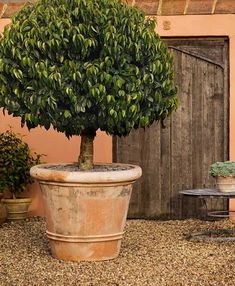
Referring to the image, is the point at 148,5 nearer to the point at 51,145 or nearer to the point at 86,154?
the point at 51,145

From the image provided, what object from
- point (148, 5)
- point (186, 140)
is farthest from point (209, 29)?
point (186, 140)

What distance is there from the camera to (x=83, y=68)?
19.4 ft

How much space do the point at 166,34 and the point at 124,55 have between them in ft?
8.54

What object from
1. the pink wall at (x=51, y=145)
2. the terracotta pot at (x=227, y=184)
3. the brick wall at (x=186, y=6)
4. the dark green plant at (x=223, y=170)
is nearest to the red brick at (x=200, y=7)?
the brick wall at (x=186, y=6)

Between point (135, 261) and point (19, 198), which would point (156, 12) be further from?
point (135, 261)

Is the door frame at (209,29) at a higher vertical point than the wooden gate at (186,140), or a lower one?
higher

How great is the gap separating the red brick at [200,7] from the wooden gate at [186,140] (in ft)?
1.07

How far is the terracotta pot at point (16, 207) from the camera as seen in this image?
846 cm

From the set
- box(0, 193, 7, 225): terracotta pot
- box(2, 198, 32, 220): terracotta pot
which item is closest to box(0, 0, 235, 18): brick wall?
box(2, 198, 32, 220): terracotta pot

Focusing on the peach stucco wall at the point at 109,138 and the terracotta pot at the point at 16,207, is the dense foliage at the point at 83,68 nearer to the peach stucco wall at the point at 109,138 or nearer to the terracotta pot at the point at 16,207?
the peach stucco wall at the point at 109,138

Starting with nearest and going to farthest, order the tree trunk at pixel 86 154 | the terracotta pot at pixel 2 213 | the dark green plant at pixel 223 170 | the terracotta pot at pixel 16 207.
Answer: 1. the tree trunk at pixel 86 154
2. the dark green plant at pixel 223 170
3. the terracotta pot at pixel 2 213
4. the terracotta pot at pixel 16 207

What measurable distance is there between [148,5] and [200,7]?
59 centimetres

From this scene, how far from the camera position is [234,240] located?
276 inches

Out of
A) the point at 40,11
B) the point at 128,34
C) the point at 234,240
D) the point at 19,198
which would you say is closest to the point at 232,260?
the point at 234,240
